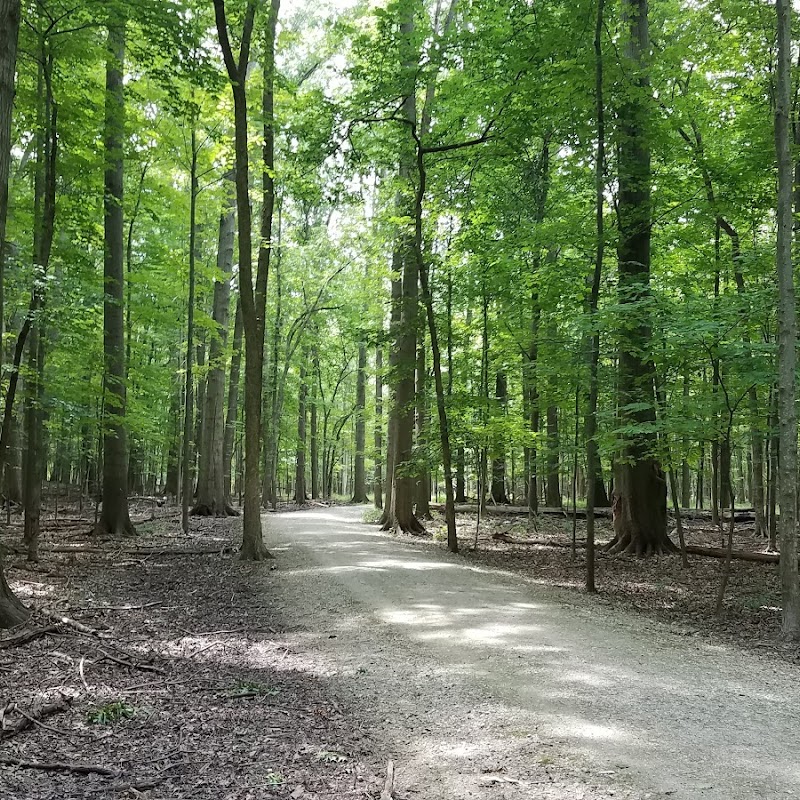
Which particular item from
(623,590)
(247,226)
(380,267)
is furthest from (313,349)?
(623,590)

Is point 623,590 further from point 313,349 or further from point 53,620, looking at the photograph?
point 313,349

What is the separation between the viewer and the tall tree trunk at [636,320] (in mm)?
9602

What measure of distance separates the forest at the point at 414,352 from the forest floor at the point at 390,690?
50 mm

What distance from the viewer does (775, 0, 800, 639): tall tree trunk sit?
6809 millimetres

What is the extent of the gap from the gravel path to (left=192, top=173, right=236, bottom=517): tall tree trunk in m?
11.5

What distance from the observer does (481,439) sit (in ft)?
43.8

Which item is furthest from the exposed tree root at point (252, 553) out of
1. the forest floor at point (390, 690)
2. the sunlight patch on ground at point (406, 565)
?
the sunlight patch on ground at point (406, 565)

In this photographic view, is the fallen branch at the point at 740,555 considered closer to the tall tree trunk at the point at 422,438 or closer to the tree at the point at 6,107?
the tall tree trunk at the point at 422,438

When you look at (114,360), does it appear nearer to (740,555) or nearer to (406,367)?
(406,367)

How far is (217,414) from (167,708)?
15634mm

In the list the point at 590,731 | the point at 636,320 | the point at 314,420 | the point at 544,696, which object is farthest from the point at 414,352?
the point at 314,420

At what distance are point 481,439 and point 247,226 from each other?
6260 millimetres

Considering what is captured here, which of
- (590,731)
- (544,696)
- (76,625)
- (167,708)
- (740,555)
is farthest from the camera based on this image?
(740,555)

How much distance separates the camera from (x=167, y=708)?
449cm
